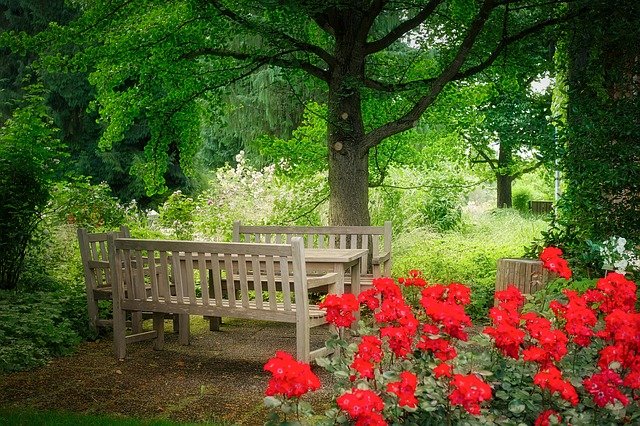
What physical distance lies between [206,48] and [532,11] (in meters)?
4.25

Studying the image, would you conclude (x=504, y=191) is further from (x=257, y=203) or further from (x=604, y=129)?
(x=604, y=129)

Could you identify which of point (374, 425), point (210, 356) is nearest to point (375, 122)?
point (210, 356)

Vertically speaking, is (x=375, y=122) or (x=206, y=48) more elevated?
(x=206, y=48)

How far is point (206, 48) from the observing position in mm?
9344

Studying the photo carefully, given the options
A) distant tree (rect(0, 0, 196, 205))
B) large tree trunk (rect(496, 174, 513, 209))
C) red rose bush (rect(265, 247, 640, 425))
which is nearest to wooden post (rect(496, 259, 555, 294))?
red rose bush (rect(265, 247, 640, 425))

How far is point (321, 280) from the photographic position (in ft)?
20.1

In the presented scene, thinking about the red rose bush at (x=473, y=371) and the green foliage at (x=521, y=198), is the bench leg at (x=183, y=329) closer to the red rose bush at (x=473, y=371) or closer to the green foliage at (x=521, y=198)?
the red rose bush at (x=473, y=371)

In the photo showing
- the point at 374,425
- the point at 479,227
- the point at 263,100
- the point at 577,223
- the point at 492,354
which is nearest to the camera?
the point at 374,425

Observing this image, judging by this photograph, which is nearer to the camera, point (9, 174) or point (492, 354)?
point (492, 354)

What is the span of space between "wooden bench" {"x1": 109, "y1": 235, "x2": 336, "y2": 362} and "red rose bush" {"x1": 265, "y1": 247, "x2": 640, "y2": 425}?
1834 mm

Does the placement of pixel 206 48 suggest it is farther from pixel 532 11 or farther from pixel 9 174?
pixel 532 11

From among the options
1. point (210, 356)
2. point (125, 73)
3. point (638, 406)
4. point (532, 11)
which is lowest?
point (210, 356)

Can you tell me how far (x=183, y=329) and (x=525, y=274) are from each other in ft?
11.9

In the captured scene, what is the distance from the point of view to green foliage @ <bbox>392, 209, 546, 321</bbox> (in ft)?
30.6
